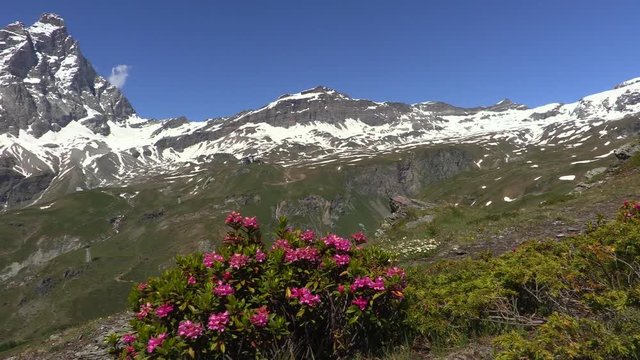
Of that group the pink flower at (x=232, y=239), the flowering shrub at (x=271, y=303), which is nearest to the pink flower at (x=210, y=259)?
the flowering shrub at (x=271, y=303)

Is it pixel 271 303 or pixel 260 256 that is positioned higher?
pixel 260 256

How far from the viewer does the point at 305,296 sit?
7270 millimetres

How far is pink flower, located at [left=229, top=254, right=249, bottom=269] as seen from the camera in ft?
24.5

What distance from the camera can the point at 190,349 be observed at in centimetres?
647

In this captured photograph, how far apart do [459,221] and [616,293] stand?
2342 cm

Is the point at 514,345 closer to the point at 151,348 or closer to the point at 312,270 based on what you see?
the point at 312,270

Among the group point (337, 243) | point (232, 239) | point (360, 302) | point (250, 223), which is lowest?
point (360, 302)

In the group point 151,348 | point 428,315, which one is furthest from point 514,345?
point 151,348

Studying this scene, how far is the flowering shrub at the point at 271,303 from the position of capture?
6.82 meters

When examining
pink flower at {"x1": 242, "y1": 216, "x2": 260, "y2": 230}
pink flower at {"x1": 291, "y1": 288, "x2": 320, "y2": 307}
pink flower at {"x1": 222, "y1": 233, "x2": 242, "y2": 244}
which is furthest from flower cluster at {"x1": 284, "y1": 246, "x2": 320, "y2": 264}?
pink flower at {"x1": 222, "y1": 233, "x2": 242, "y2": 244}

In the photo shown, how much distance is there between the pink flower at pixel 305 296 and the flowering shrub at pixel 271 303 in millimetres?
16

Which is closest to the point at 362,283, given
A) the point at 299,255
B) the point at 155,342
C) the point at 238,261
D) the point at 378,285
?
the point at 378,285

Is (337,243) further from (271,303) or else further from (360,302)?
(271,303)

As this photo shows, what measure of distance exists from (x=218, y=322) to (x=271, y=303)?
44.1 inches
